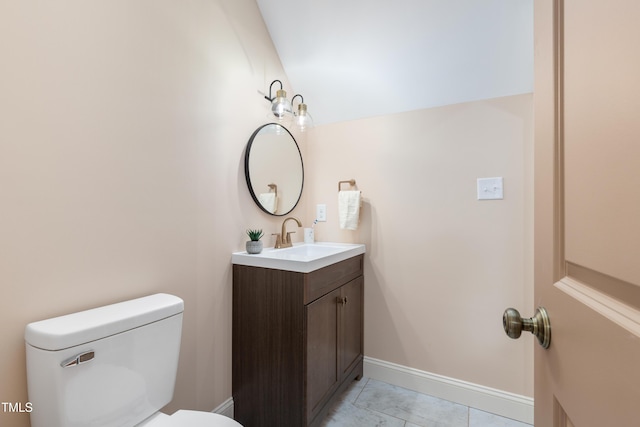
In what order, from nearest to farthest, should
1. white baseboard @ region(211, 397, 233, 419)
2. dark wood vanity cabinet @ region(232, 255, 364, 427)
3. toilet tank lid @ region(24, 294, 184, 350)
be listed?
1. toilet tank lid @ region(24, 294, 184, 350)
2. dark wood vanity cabinet @ region(232, 255, 364, 427)
3. white baseboard @ region(211, 397, 233, 419)

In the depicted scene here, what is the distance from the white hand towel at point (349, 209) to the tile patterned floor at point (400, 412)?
113 cm

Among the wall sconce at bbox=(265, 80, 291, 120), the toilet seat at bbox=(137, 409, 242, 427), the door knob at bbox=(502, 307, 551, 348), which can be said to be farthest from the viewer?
the wall sconce at bbox=(265, 80, 291, 120)

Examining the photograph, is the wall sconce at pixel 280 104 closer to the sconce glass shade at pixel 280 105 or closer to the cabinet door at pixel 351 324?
the sconce glass shade at pixel 280 105

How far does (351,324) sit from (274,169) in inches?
46.7

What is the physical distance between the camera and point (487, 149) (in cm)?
168

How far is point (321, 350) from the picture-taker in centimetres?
145

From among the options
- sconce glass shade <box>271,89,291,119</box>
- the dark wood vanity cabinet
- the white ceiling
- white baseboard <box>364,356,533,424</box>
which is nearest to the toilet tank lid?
the dark wood vanity cabinet

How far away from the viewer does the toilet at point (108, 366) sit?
0.77m

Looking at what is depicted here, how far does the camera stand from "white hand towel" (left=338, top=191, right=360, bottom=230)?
77.9 inches

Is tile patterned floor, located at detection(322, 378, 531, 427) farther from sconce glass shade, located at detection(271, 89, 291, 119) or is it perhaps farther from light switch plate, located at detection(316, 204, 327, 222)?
sconce glass shade, located at detection(271, 89, 291, 119)

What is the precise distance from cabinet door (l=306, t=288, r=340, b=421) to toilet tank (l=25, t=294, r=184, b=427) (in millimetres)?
607

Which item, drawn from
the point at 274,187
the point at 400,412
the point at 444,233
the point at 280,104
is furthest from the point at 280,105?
the point at 400,412

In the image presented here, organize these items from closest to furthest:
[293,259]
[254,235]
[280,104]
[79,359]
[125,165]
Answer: [79,359]
[125,165]
[293,259]
[254,235]
[280,104]

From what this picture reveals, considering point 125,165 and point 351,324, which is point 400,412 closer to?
point 351,324
